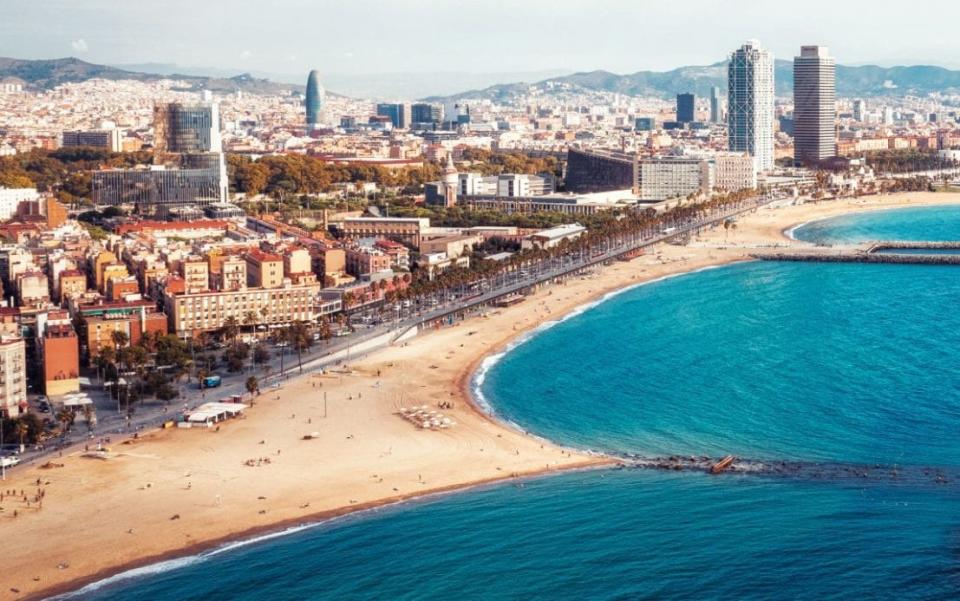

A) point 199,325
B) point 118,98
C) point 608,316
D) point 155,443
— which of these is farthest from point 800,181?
point 118,98

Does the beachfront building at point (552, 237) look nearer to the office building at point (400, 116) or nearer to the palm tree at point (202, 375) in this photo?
the palm tree at point (202, 375)

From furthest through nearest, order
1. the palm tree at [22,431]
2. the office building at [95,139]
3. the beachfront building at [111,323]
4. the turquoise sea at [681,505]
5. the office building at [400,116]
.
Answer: the office building at [400,116] < the office building at [95,139] < the beachfront building at [111,323] < the palm tree at [22,431] < the turquoise sea at [681,505]

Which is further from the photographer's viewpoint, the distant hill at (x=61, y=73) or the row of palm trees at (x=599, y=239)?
the distant hill at (x=61, y=73)

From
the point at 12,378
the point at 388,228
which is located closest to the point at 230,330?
the point at 12,378

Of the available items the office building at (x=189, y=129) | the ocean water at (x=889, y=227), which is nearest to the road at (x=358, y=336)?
the ocean water at (x=889, y=227)

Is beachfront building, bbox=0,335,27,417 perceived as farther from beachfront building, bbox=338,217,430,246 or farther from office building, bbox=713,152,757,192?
office building, bbox=713,152,757,192

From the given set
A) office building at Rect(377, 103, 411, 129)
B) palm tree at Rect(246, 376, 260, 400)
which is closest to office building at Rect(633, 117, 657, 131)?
office building at Rect(377, 103, 411, 129)
